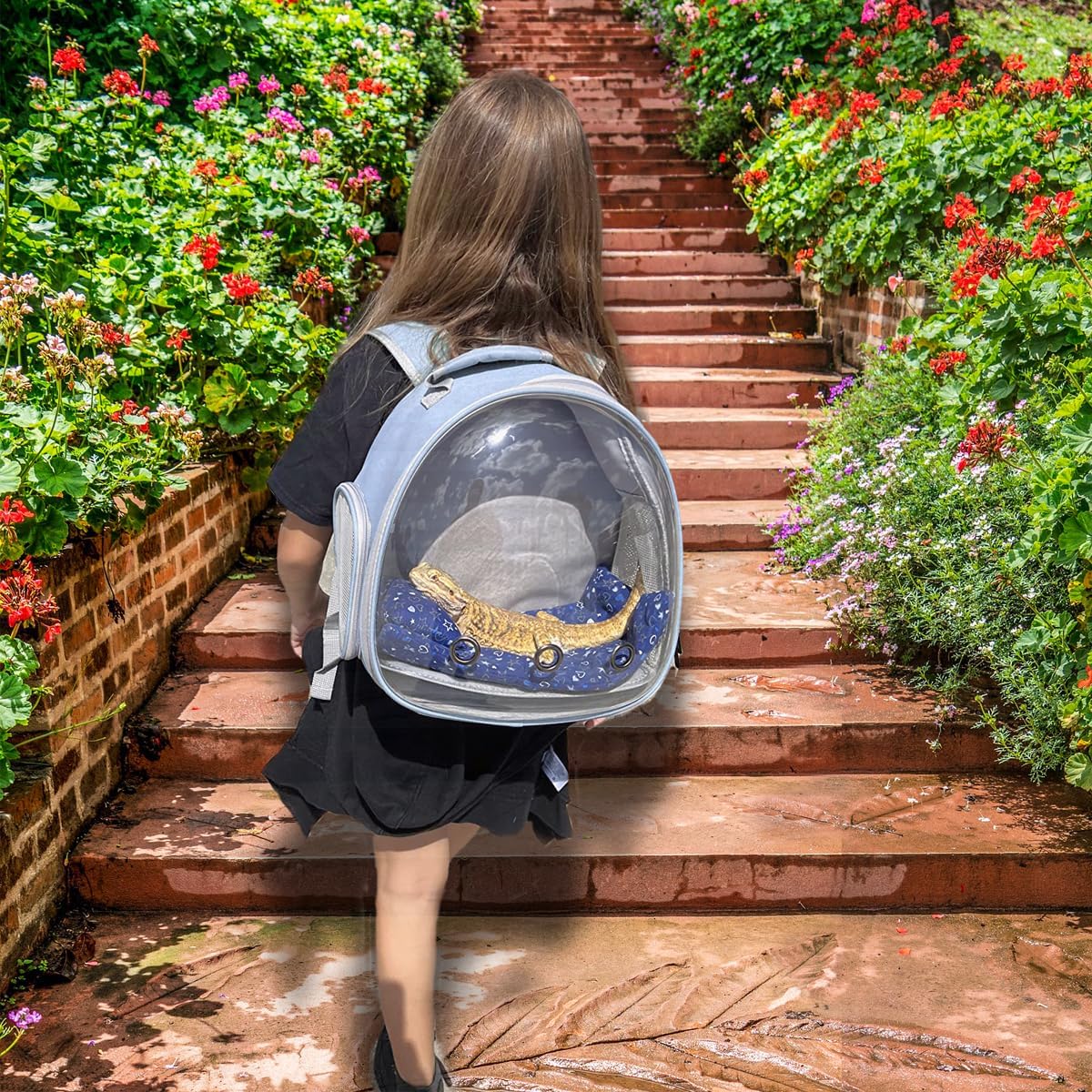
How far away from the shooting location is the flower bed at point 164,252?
8.94 feet

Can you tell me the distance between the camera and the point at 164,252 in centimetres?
396

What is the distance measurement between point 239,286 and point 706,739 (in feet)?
6.93

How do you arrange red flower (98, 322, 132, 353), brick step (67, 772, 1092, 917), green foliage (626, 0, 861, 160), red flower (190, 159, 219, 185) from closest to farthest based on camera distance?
brick step (67, 772, 1092, 917) < red flower (98, 322, 132, 353) < red flower (190, 159, 219, 185) < green foliage (626, 0, 861, 160)

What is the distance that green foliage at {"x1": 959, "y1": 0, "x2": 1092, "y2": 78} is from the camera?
33.5ft

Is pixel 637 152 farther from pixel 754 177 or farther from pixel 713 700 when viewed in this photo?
pixel 713 700

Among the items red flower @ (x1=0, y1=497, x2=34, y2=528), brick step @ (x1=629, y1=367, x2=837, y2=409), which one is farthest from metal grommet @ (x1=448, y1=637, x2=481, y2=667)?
brick step @ (x1=629, y1=367, x2=837, y2=409)

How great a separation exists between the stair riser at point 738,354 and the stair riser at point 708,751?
2.97m


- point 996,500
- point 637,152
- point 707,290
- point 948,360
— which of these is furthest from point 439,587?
point 637,152

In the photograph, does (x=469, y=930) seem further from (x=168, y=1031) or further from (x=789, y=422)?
(x=789, y=422)

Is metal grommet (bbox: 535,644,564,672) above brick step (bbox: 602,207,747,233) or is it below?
below

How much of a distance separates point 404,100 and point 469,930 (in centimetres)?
587

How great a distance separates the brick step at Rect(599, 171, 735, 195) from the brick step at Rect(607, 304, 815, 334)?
73.9 inches

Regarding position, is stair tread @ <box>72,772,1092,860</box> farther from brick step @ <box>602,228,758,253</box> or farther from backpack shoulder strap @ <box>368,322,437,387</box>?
brick step @ <box>602,228,758,253</box>

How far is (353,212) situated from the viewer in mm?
5359
